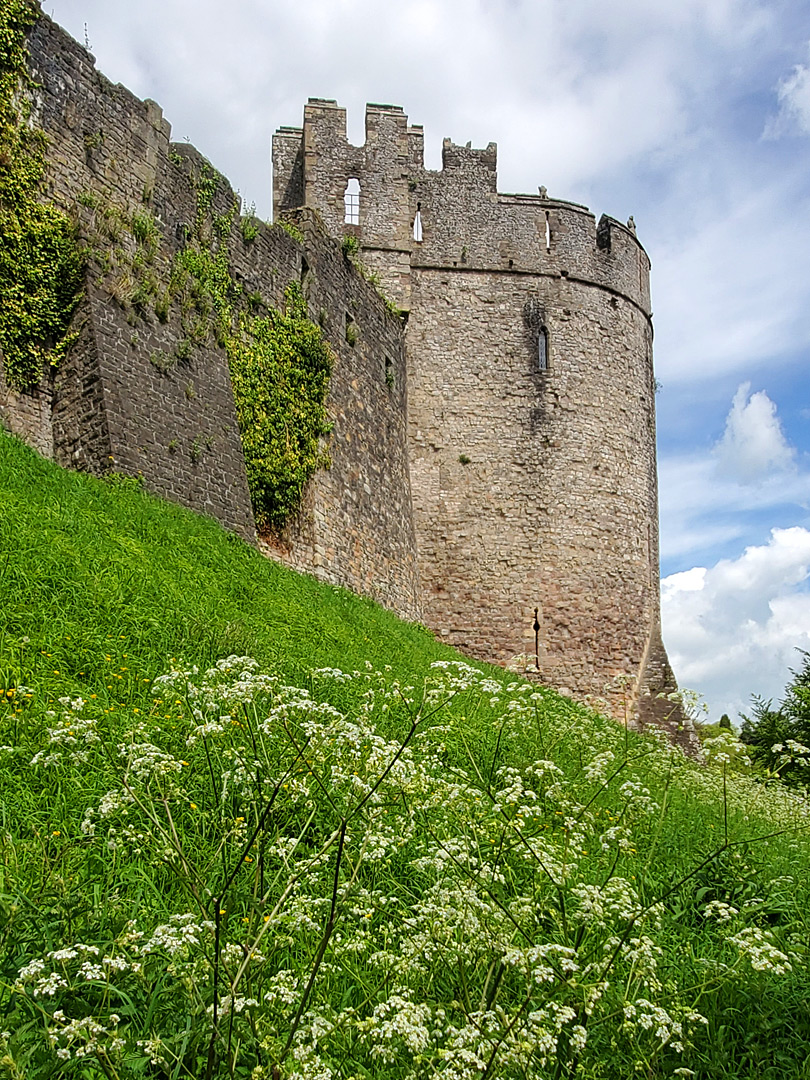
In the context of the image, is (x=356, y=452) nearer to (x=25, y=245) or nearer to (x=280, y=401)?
(x=280, y=401)

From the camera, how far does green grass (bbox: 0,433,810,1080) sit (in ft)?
8.15

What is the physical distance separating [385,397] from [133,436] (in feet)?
Result: 23.5

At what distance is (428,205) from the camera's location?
1825cm

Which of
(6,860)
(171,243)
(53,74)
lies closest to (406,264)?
(171,243)

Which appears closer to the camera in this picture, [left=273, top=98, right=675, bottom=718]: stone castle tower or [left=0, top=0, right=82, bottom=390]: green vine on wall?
[left=0, top=0, right=82, bottom=390]: green vine on wall

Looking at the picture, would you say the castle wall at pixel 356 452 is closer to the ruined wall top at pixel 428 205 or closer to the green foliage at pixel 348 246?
the green foliage at pixel 348 246

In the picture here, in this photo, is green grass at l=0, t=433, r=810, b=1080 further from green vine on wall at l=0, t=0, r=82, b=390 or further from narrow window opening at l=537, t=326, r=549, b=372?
narrow window opening at l=537, t=326, r=549, b=372

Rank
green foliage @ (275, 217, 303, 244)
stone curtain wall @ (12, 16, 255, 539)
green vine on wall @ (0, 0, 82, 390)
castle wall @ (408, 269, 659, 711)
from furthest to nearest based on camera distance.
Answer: castle wall @ (408, 269, 659, 711)
green foliage @ (275, 217, 303, 244)
stone curtain wall @ (12, 16, 255, 539)
green vine on wall @ (0, 0, 82, 390)

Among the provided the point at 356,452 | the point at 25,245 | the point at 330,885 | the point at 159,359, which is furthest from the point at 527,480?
the point at 330,885

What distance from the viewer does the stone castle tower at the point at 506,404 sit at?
17141mm

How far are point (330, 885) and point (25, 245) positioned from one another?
7.79 m

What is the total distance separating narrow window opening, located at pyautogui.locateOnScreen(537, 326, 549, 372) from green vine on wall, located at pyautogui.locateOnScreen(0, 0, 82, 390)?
10.6 m

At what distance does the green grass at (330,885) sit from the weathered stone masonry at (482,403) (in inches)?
308

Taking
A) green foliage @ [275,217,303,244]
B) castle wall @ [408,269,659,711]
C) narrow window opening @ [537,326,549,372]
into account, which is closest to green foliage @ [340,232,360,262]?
green foliage @ [275,217,303,244]
